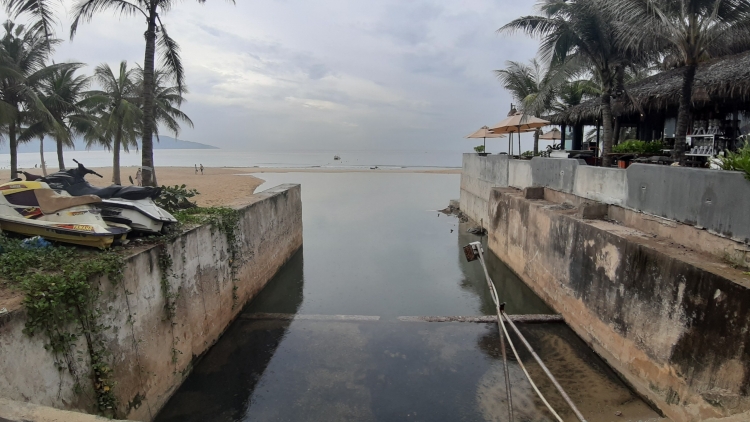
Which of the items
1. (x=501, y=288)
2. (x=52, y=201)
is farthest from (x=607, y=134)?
(x=52, y=201)

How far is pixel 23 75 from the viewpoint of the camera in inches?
570

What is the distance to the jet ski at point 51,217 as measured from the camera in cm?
541

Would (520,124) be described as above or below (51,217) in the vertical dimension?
above

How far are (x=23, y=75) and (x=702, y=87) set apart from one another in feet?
69.2

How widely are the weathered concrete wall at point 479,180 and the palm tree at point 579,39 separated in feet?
14.6

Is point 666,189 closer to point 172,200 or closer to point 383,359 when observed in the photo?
point 383,359

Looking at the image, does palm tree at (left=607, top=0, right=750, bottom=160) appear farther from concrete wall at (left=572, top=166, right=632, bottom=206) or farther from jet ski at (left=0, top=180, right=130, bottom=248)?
jet ski at (left=0, top=180, right=130, bottom=248)

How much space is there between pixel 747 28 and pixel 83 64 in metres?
24.1

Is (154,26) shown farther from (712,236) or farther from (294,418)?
(712,236)

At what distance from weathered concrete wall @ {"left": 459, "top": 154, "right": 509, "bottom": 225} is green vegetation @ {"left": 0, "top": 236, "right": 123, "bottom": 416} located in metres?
14.8

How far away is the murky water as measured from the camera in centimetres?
628

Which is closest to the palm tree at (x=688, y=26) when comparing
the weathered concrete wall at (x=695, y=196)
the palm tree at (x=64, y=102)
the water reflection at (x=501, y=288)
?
the weathered concrete wall at (x=695, y=196)

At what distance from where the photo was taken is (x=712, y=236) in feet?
19.5

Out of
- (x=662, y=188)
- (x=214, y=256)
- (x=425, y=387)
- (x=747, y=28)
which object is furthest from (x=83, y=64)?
(x=747, y=28)
